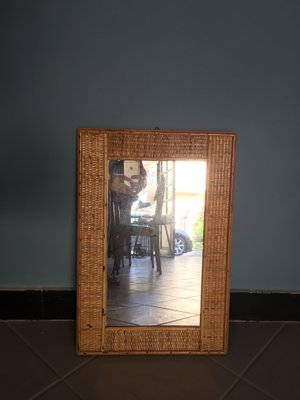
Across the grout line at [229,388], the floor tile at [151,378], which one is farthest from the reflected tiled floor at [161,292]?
the grout line at [229,388]

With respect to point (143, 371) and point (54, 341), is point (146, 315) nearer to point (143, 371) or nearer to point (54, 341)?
point (143, 371)

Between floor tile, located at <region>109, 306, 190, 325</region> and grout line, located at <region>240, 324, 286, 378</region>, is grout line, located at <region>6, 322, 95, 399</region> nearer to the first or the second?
floor tile, located at <region>109, 306, 190, 325</region>

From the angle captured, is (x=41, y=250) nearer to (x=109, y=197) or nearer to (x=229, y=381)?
(x=109, y=197)

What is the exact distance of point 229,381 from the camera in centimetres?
113

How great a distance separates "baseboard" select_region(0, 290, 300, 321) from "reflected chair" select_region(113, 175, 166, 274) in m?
0.38

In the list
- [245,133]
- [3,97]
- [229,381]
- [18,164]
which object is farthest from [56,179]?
[229,381]

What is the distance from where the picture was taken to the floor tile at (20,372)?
1048 millimetres

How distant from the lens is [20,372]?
3.76 feet

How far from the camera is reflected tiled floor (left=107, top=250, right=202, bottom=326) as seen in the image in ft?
4.49

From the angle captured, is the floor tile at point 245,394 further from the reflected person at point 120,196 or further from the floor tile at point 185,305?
the reflected person at point 120,196

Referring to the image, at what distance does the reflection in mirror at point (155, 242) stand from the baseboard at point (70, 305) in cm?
31

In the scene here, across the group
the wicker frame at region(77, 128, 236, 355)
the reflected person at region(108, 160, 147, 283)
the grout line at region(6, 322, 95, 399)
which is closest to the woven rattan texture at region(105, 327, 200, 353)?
the wicker frame at region(77, 128, 236, 355)

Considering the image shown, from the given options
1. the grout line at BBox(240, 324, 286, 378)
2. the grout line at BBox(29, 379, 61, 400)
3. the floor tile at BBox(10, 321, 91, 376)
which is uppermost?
the grout line at BBox(240, 324, 286, 378)

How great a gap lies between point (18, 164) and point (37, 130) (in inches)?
7.2
